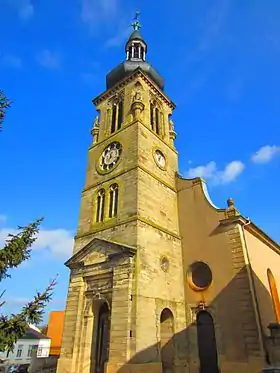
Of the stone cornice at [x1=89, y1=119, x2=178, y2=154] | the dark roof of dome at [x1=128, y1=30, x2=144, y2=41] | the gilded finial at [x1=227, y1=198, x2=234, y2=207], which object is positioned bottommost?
the gilded finial at [x1=227, y1=198, x2=234, y2=207]

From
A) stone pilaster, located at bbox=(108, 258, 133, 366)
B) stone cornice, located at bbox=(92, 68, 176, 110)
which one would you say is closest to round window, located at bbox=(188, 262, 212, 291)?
stone pilaster, located at bbox=(108, 258, 133, 366)

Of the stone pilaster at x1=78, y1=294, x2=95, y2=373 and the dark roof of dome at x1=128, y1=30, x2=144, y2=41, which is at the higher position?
the dark roof of dome at x1=128, y1=30, x2=144, y2=41

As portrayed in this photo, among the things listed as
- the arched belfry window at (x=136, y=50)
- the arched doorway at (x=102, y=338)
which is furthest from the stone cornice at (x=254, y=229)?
the arched belfry window at (x=136, y=50)

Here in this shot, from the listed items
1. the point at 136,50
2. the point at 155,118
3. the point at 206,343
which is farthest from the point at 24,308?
the point at 136,50

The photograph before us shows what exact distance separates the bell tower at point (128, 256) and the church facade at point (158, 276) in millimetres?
54

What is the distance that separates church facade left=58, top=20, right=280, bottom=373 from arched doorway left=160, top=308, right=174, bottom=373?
0.16ft

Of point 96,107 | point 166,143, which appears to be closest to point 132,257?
point 166,143

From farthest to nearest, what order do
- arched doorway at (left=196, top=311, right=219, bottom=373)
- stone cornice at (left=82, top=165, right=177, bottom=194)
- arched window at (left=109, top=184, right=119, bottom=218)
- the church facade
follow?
stone cornice at (left=82, top=165, right=177, bottom=194) → arched window at (left=109, top=184, right=119, bottom=218) → arched doorway at (left=196, top=311, right=219, bottom=373) → the church facade

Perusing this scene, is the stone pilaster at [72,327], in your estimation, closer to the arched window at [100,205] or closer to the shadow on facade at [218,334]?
the shadow on facade at [218,334]

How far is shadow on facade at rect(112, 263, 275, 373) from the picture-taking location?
12.8 m

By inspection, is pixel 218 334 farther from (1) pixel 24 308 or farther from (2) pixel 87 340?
(1) pixel 24 308

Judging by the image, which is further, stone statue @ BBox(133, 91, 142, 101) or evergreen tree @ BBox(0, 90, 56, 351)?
stone statue @ BBox(133, 91, 142, 101)

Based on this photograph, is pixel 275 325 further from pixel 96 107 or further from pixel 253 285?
pixel 96 107

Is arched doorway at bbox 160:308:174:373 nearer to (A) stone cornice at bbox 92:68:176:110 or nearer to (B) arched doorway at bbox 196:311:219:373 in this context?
(B) arched doorway at bbox 196:311:219:373
